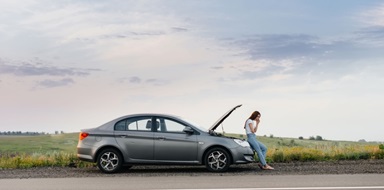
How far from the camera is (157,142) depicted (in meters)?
18.4

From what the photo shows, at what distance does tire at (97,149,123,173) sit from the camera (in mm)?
18297

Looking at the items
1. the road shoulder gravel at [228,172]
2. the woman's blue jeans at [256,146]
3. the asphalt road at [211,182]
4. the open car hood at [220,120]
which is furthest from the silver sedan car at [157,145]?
the asphalt road at [211,182]

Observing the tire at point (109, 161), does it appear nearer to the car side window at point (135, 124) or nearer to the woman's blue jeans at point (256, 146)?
the car side window at point (135, 124)

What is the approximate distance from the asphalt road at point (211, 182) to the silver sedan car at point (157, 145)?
4.05 ft

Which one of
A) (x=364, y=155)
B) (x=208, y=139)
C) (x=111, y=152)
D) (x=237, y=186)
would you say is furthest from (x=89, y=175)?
(x=364, y=155)

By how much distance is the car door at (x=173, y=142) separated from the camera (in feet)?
59.8

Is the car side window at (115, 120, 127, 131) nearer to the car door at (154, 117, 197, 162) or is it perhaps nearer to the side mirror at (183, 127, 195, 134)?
the car door at (154, 117, 197, 162)

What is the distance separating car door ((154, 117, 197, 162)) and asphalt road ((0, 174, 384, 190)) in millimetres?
1508

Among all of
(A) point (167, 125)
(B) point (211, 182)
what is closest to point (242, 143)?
(A) point (167, 125)

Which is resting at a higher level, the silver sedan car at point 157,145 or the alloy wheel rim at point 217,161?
the silver sedan car at point 157,145

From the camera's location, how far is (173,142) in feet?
60.1

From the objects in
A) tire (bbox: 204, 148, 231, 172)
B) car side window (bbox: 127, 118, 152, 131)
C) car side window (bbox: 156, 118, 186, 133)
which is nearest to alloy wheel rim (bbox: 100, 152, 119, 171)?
car side window (bbox: 127, 118, 152, 131)

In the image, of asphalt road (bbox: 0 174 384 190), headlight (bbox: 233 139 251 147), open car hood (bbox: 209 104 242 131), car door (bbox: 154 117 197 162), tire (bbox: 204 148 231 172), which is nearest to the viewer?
asphalt road (bbox: 0 174 384 190)

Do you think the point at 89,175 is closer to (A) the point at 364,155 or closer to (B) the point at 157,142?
(B) the point at 157,142
